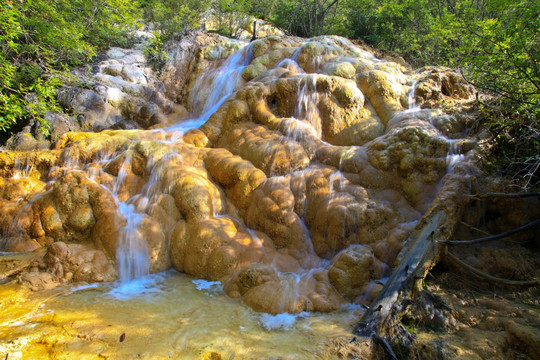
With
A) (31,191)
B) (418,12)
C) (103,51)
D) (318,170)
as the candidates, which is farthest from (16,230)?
(418,12)

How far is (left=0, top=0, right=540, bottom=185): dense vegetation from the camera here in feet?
16.7

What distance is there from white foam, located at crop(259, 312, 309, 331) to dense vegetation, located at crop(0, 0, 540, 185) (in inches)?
161

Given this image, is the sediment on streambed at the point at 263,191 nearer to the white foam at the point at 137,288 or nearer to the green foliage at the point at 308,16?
the white foam at the point at 137,288

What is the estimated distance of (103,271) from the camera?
4.95 metres

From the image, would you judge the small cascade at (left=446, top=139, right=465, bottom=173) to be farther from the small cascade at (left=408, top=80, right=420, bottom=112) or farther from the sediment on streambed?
the small cascade at (left=408, top=80, right=420, bottom=112)

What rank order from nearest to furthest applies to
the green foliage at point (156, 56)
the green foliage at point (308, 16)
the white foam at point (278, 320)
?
1. the white foam at point (278, 320)
2. the green foliage at point (156, 56)
3. the green foliage at point (308, 16)

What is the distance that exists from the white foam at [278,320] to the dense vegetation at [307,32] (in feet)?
13.4

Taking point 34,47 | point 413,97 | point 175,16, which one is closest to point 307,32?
point 175,16

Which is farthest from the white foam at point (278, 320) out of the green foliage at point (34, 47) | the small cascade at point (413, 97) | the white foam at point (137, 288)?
the small cascade at point (413, 97)

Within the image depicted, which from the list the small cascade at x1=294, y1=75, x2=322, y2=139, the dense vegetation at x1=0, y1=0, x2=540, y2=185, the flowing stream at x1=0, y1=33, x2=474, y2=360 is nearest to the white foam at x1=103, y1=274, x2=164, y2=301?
the flowing stream at x1=0, y1=33, x2=474, y2=360

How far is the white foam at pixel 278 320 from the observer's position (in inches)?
148

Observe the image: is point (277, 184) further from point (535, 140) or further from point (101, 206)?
point (535, 140)

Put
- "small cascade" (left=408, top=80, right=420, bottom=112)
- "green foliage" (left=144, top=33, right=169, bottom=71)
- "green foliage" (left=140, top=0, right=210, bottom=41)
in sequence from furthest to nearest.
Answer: "green foliage" (left=140, top=0, right=210, bottom=41)
"green foliage" (left=144, top=33, right=169, bottom=71)
"small cascade" (left=408, top=80, right=420, bottom=112)

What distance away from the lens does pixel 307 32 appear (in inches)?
665
